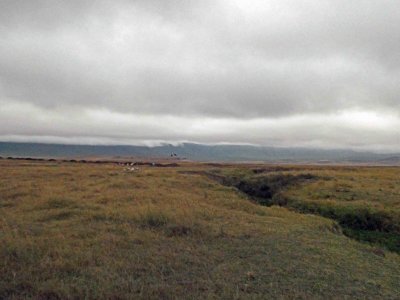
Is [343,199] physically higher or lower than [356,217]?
higher

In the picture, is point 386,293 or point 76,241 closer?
point 386,293

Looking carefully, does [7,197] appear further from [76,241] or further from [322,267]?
[322,267]

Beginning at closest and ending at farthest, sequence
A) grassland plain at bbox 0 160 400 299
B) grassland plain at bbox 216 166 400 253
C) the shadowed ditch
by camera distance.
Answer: grassland plain at bbox 0 160 400 299, the shadowed ditch, grassland plain at bbox 216 166 400 253

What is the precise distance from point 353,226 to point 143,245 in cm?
1941

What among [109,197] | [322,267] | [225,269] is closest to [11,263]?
[225,269]

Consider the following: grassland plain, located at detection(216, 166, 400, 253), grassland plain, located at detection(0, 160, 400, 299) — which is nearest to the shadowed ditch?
grassland plain, located at detection(216, 166, 400, 253)

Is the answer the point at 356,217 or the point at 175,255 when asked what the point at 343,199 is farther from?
the point at 175,255

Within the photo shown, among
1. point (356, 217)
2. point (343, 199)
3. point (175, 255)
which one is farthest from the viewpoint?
point (343, 199)

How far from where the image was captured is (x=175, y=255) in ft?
53.0

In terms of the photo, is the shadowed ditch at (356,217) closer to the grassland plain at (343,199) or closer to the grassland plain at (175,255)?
the grassland plain at (343,199)

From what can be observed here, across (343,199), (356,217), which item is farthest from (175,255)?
(343,199)

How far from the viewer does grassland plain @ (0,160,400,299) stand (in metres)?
12.5

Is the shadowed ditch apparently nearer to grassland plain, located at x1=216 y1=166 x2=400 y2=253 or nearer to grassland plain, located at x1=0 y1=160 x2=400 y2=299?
grassland plain, located at x1=216 y1=166 x2=400 y2=253

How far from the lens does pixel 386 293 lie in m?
12.9
